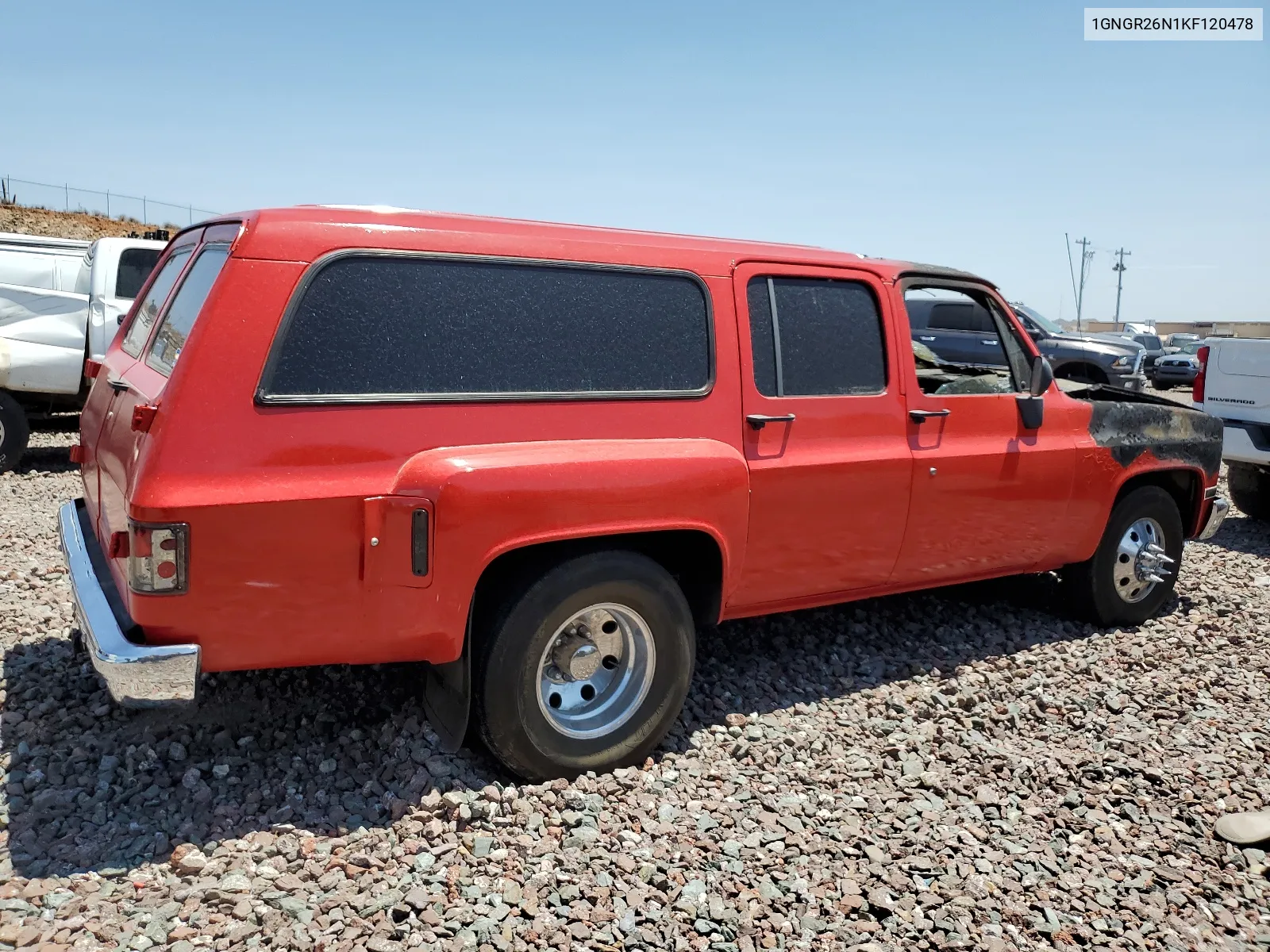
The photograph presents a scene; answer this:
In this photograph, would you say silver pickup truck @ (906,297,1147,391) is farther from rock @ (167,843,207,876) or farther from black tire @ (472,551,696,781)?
rock @ (167,843,207,876)

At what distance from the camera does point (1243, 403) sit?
28.5 ft

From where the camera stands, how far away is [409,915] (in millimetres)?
2959

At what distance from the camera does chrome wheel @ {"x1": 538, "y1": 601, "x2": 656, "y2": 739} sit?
3.72 m

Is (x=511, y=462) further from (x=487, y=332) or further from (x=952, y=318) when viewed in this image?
(x=952, y=318)

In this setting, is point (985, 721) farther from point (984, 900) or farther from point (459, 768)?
point (459, 768)

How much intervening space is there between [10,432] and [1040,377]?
8878 millimetres

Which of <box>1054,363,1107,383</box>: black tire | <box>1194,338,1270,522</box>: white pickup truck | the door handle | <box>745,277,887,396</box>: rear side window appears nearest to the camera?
the door handle

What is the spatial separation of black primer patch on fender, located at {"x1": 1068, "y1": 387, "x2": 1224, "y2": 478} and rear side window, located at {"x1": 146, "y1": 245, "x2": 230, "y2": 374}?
4.20 metres

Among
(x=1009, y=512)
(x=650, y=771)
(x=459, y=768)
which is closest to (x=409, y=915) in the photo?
(x=459, y=768)

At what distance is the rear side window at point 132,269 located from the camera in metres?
9.62

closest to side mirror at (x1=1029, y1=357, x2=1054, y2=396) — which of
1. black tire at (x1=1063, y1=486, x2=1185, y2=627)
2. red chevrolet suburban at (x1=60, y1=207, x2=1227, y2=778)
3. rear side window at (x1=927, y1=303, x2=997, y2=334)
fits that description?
red chevrolet suburban at (x1=60, y1=207, x2=1227, y2=778)

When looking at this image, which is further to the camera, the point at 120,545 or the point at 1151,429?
the point at 1151,429

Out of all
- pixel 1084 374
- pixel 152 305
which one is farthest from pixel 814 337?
pixel 1084 374

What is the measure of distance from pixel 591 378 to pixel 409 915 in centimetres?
186
